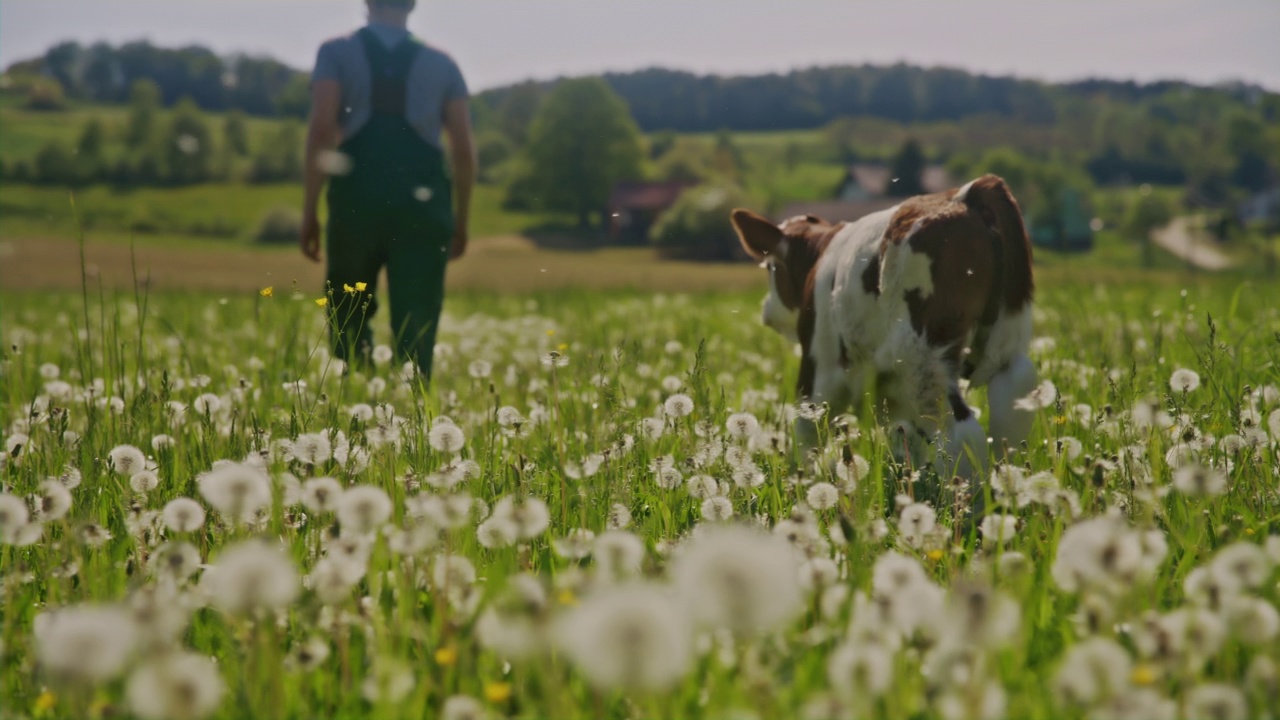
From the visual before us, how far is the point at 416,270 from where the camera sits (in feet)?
22.2

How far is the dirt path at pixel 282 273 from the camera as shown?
22.4m

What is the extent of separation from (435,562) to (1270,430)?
2981mm

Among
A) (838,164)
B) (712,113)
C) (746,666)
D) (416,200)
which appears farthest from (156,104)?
(746,666)

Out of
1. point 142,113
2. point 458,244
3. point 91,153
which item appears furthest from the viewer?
point 142,113

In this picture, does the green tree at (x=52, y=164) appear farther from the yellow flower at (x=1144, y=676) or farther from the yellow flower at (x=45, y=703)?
the yellow flower at (x=1144, y=676)

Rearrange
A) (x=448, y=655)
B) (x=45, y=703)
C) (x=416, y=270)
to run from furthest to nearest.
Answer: (x=416, y=270) < (x=45, y=703) < (x=448, y=655)

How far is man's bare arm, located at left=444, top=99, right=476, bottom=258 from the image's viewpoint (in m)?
6.77

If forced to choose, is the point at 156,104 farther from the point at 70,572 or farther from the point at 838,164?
the point at 70,572

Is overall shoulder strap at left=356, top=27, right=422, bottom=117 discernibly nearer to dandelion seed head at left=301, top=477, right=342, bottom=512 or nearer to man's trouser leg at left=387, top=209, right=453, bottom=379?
man's trouser leg at left=387, top=209, right=453, bottom=379

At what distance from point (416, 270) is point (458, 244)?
2.15 feet

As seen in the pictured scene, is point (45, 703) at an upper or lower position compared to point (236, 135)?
lower

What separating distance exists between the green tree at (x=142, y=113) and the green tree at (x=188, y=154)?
1.41 metres

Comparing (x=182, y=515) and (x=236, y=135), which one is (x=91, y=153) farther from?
(x=182, y=515)

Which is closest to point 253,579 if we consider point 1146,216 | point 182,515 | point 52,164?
point 182,515
